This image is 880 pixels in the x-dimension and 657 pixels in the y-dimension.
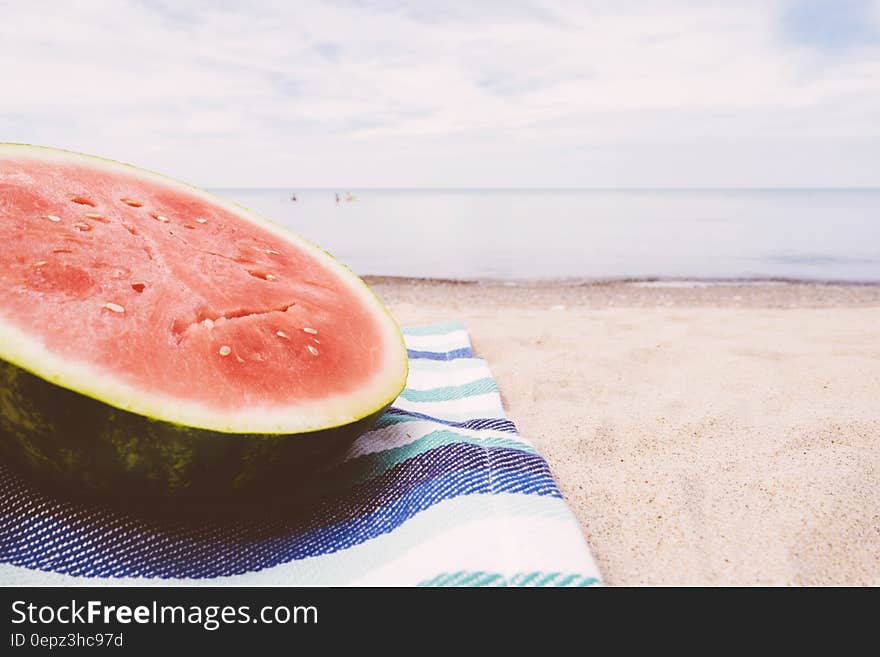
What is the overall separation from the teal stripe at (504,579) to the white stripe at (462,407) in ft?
2.24

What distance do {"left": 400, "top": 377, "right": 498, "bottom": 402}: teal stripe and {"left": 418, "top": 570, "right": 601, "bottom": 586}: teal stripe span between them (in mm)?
865

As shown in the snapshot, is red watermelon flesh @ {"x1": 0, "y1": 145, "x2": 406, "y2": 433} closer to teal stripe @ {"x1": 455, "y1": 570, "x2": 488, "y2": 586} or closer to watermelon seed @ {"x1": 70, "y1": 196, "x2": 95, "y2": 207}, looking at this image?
watermelon seed @ {"x1": 70, "y1": 196, "x2": 95, "y2": 207}

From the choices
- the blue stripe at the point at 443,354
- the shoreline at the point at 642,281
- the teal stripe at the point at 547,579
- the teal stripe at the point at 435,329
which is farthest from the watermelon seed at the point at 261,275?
the shoreline at the point at 642,281

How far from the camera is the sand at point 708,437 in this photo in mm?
1134

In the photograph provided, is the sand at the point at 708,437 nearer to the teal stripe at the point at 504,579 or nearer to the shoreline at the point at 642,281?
the teal stripe at the point at 504,579

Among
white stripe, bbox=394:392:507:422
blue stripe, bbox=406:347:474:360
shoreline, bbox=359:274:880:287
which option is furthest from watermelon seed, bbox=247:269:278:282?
shoreline, bbox=359:274:880:287

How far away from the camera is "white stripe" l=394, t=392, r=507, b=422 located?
1.69m

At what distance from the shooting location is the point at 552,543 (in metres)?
1.04

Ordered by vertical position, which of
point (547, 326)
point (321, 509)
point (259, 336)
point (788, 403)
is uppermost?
point (259, 336)

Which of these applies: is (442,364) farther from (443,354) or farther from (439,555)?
(439,555)
